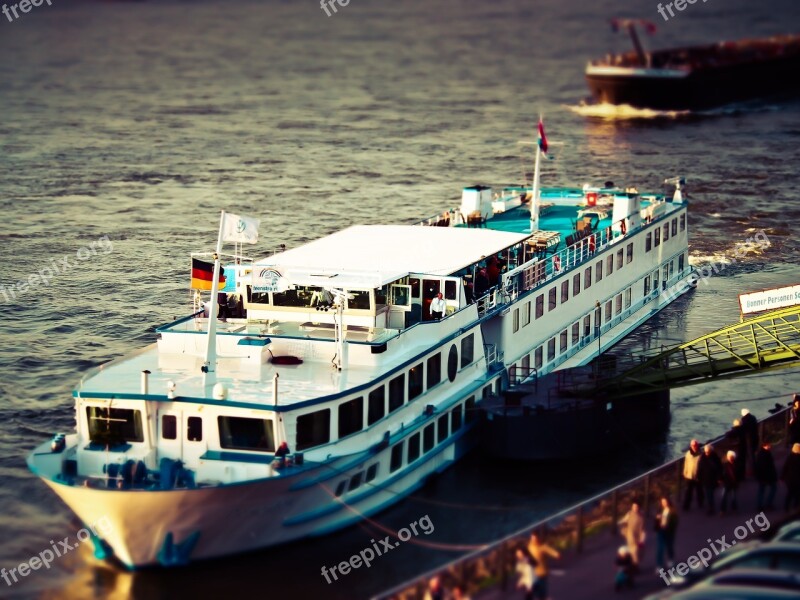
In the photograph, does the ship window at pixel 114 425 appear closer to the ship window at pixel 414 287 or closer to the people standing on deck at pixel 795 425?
the ship window at pixel 414 287

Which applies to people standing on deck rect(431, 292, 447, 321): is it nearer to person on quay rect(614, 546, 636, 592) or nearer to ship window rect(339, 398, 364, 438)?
ship window rect(339, 398, 364, 438)

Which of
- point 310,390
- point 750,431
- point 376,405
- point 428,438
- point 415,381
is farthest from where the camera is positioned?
point 428,438

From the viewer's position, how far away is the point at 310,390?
30.7 m

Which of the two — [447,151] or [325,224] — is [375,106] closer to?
[447,151]

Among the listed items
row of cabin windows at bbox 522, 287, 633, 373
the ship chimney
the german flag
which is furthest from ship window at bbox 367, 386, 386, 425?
row of cabin windows at bbox 522, 287, 633, 373

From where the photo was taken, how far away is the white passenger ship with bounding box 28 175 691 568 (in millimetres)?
29094

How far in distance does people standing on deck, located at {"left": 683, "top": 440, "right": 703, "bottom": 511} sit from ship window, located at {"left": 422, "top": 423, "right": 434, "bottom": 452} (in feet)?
22.0

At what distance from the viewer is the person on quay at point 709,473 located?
28500 millimetres

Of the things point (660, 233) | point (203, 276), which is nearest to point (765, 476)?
point (203, 276)

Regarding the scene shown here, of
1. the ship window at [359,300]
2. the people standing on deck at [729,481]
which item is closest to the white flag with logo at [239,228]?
the ship window at [359,300]

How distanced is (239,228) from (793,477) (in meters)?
12.5

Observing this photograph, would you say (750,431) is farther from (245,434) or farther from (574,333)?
(574,333)

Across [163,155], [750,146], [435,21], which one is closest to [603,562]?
[163,155]

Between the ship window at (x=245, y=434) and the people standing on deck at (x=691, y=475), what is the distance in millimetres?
8080
